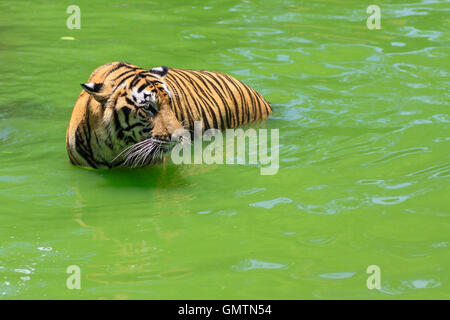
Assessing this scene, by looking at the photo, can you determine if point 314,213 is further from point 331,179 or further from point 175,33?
point 175,33

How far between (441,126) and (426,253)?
2506mm

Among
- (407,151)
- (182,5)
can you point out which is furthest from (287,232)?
(182,5)

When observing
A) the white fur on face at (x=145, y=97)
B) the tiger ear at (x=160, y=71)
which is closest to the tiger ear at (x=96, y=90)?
the white fur on face at (x=145, y=97)

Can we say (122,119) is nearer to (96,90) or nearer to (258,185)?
(96,90)

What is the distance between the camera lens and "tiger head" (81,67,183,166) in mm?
5215

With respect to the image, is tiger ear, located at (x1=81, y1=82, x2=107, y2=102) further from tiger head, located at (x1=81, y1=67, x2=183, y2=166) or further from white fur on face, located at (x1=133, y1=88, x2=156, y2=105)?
white fur on face, located at (x1=133, y1=88, x2=156, y2=105)

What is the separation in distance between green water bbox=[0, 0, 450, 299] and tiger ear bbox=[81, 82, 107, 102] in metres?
0.64

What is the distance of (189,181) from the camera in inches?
218

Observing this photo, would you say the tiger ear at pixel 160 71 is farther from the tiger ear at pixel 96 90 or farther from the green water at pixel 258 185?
the green water at pixel 258 185

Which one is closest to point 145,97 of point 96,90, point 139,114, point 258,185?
point 139,114

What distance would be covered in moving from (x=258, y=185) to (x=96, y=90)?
1298 mm

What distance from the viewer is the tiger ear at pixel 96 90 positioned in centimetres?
511

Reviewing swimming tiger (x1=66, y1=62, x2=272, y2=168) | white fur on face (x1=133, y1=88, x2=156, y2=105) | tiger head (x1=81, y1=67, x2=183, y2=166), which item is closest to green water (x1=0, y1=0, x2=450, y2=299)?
swimming tiger (x1=66, y1=62, x2=272, y2=168)

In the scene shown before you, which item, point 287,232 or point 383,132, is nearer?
point 287,232
